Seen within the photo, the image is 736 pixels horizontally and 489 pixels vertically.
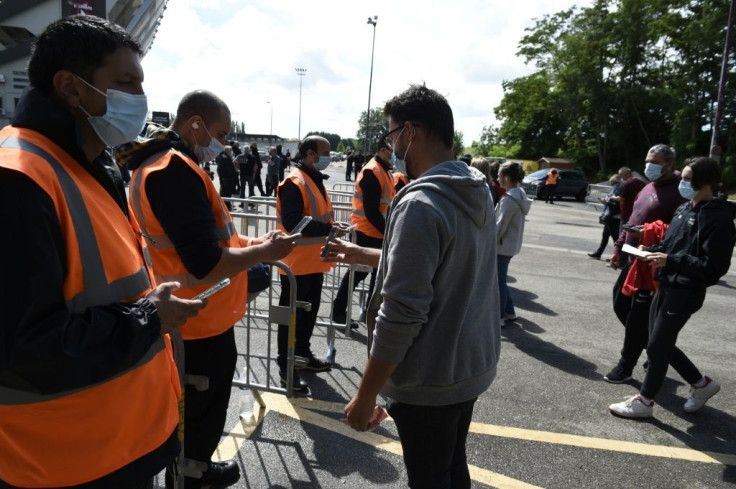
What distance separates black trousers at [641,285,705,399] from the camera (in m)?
3.71

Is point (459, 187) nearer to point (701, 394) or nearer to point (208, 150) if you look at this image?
point (208, 150)

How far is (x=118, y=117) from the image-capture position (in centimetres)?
161

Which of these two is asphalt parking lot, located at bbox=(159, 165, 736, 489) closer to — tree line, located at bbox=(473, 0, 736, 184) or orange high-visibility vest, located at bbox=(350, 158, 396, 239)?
orange high-visibility vest, located at bbox=(350, 158, 396, 239)

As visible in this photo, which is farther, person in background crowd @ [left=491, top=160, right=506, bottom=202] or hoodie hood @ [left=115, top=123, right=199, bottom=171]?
person in background crowd @ [left=491, top=160, right=506, bottom=202]

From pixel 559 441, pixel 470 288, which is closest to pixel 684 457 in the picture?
pixel 559 441

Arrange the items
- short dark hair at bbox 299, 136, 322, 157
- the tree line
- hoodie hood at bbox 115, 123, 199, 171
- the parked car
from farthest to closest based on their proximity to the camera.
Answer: the tree line < the parked car < short dark hair at bbox 299, 136, 322, 157 < hoodie hood at bbox 115, 123, 199, 171

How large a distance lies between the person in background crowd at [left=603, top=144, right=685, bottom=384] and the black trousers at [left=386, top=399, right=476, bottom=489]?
120 inches

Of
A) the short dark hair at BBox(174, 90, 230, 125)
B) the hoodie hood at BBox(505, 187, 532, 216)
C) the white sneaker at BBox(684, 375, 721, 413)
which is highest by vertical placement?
the short dark hair at BBox(174, 90, 230, 125)

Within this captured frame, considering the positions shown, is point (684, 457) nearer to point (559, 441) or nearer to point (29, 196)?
point (559, 441)

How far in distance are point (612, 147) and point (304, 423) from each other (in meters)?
42.9

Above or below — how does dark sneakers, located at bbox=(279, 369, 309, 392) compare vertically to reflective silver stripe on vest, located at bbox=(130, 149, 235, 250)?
below

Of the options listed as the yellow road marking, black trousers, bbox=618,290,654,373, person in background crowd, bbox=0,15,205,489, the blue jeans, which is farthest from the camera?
the blue jeans

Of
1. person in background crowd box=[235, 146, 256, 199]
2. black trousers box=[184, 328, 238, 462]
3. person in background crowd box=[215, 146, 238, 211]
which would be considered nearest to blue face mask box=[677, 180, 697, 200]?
black trousers box=[184, 328, 238, 462]

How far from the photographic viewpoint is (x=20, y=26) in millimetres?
43750
